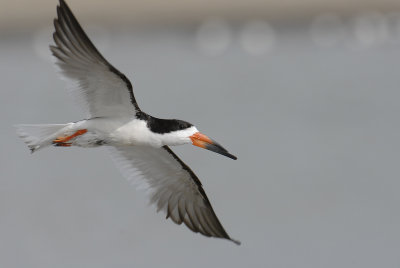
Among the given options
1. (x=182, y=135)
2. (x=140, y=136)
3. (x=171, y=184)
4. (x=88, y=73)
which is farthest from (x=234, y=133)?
(x=88, y=73)

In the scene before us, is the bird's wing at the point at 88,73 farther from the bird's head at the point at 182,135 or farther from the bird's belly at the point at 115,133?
the bird's head at the point at 182,135

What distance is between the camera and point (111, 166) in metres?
12.7

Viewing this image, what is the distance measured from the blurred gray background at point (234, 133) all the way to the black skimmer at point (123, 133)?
224cm

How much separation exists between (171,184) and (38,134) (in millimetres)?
1299

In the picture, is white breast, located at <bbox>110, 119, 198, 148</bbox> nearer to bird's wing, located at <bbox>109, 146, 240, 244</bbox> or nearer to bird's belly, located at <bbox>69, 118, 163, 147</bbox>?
bird's belly, located at <bbox>69, 118, 163, 147</bbox>

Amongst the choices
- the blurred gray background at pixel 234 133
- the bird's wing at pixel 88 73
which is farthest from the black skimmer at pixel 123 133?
the blurred gray background at pixel 234 133

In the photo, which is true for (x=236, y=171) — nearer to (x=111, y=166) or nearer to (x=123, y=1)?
(x=111, y=166)

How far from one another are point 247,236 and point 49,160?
13.7 ft

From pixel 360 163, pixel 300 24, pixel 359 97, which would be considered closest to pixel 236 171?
pixel 360 163

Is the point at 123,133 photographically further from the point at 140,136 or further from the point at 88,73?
the point at 88,73

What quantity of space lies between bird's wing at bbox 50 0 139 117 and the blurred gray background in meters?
3.36

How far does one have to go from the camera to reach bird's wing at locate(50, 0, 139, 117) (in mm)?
5879

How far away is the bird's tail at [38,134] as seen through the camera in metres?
6.45

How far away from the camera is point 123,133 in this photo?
21.0 feet
